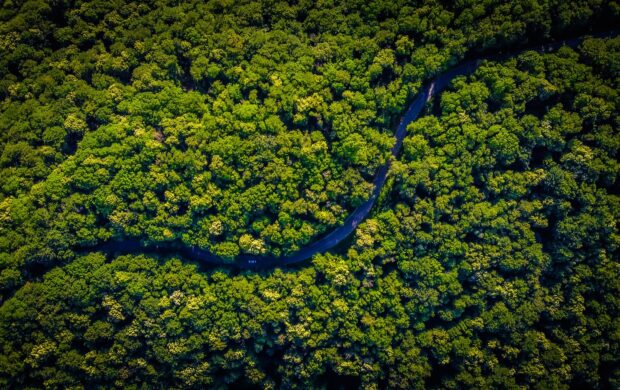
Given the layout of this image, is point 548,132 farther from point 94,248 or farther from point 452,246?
point 94,248

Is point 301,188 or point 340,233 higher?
point 301,188

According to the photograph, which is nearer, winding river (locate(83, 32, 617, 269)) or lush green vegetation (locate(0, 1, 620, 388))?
A: lush green vegetation (locate(0, 1, 620, 388))

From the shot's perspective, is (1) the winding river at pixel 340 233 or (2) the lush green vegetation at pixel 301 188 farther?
(1) the winding river at pixel 340 233

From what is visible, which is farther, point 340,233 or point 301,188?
point 340,233
